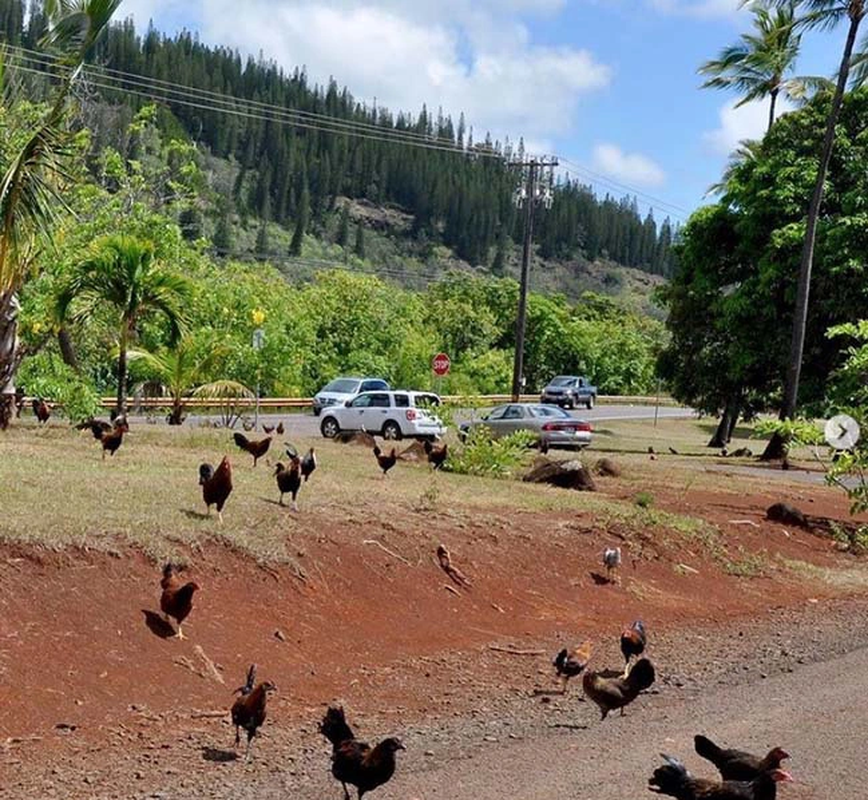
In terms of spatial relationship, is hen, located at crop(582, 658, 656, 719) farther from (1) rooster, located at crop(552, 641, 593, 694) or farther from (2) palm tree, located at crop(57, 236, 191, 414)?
(2) palm tree, located at crop(57, 236, 191, 414)

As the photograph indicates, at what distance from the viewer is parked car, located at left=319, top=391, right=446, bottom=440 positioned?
113 ft

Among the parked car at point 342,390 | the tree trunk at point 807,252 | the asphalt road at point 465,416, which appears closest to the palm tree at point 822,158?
the tree trunk at point 807,252

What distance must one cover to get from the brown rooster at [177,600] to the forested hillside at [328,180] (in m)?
116

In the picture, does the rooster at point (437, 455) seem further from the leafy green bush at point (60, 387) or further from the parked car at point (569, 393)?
the parked car at point (569, 393)

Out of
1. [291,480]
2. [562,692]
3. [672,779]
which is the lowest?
[562,692]

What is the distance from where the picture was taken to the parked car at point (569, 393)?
2542 inches

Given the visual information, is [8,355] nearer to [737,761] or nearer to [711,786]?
[737,761]

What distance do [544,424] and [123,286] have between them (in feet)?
53.2

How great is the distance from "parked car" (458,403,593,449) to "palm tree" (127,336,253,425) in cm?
931

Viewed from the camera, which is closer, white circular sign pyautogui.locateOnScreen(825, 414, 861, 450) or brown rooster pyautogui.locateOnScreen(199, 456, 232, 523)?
brown rooster pyautogui.locateOnScreen(199, 456, 232, 523)

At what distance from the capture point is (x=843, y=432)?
18.7 m

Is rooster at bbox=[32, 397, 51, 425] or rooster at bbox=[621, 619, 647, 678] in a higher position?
rooster at bbox=[32, 397, 51, 425]

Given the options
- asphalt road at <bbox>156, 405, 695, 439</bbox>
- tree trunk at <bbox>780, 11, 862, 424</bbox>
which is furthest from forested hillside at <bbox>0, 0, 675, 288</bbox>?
tree trunk at <bbox>780, 11, 862, 424</bbox>

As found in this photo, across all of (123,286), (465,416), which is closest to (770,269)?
(465,416)
